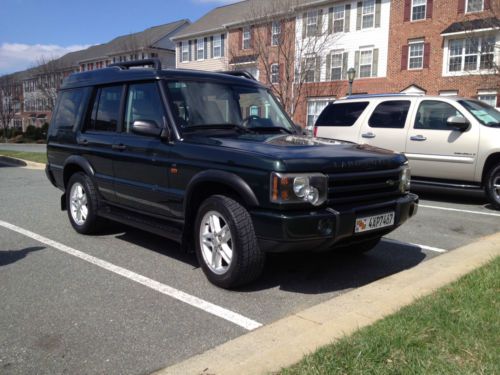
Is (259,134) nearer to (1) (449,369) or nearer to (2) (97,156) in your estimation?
(2) (97,156)

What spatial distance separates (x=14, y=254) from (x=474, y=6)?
26806mm

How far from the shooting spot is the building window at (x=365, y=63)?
29.8 m

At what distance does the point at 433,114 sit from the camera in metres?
9.03

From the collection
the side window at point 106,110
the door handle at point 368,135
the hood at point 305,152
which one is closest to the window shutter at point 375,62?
the door handle at point 368,135

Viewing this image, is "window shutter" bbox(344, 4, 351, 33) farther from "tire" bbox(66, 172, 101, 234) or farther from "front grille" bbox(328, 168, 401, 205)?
"front grille" bbox(328, 168, 401, 205)

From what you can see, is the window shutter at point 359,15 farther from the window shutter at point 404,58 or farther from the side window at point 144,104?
the side window at point 144,104

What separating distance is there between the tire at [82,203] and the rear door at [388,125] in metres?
5.79

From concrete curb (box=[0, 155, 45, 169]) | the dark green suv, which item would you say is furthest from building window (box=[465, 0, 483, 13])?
the dark green suv

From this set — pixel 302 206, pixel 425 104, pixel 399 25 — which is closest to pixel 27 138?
pixel 399 25

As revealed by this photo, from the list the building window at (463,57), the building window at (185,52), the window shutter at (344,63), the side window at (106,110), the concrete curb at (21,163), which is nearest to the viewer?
the side window at (106,110)

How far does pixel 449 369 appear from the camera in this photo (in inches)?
103

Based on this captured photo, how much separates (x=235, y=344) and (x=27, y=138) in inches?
2285

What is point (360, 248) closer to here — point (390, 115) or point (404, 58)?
point (390, 115)

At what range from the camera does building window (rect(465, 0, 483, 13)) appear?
25.0 m
